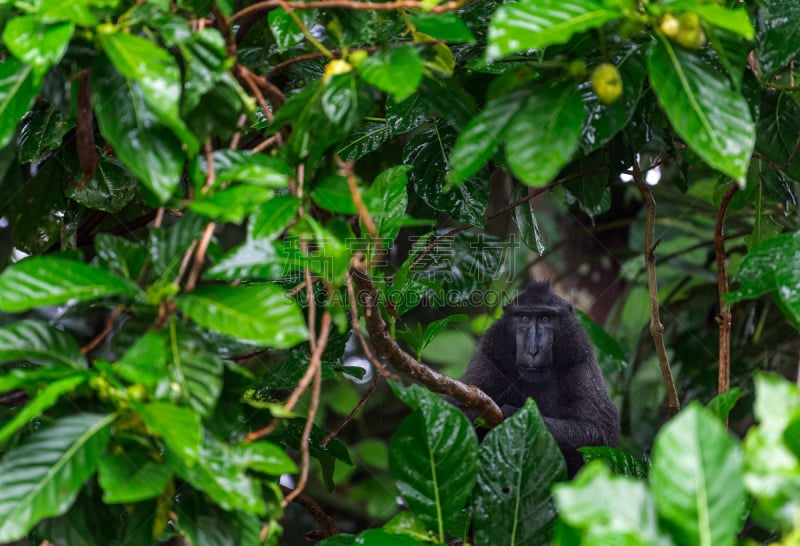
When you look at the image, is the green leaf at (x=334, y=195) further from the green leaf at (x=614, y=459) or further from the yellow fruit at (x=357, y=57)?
the green leaf at (x=614, y=459)

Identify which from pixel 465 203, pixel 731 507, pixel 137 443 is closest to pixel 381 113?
pixel 465 203

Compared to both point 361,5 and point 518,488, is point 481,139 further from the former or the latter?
point 518,488

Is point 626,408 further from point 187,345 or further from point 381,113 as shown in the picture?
point 187,345

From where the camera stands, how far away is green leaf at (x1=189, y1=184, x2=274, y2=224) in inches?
48.6

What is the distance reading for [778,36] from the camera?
66.5 inches

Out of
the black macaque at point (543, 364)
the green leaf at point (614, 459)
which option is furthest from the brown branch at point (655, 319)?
the black macaque at point (543, 364)

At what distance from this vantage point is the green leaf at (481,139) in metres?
1.44

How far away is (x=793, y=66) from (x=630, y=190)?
2.58 m

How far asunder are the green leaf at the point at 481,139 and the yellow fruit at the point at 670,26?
253 millimetres

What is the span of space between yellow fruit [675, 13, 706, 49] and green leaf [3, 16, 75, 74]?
94 cm

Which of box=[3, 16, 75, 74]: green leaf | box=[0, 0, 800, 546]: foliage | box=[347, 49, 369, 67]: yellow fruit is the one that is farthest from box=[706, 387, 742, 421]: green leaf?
box=[3, 16, 75, 74]: green leaf

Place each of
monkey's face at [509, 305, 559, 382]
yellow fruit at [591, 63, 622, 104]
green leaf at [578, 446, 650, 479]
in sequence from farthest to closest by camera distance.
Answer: monkey's face at [509, 305, 559, 382]
green leaf at [578, 446, 650, 479]
yellow fruit at [591, 63, 622, 104]

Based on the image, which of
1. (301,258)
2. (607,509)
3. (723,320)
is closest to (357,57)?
(301,258)

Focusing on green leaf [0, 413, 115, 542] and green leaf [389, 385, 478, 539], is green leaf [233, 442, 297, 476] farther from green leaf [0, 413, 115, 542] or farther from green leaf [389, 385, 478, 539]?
green leaf [389, 385, 478, 539]
